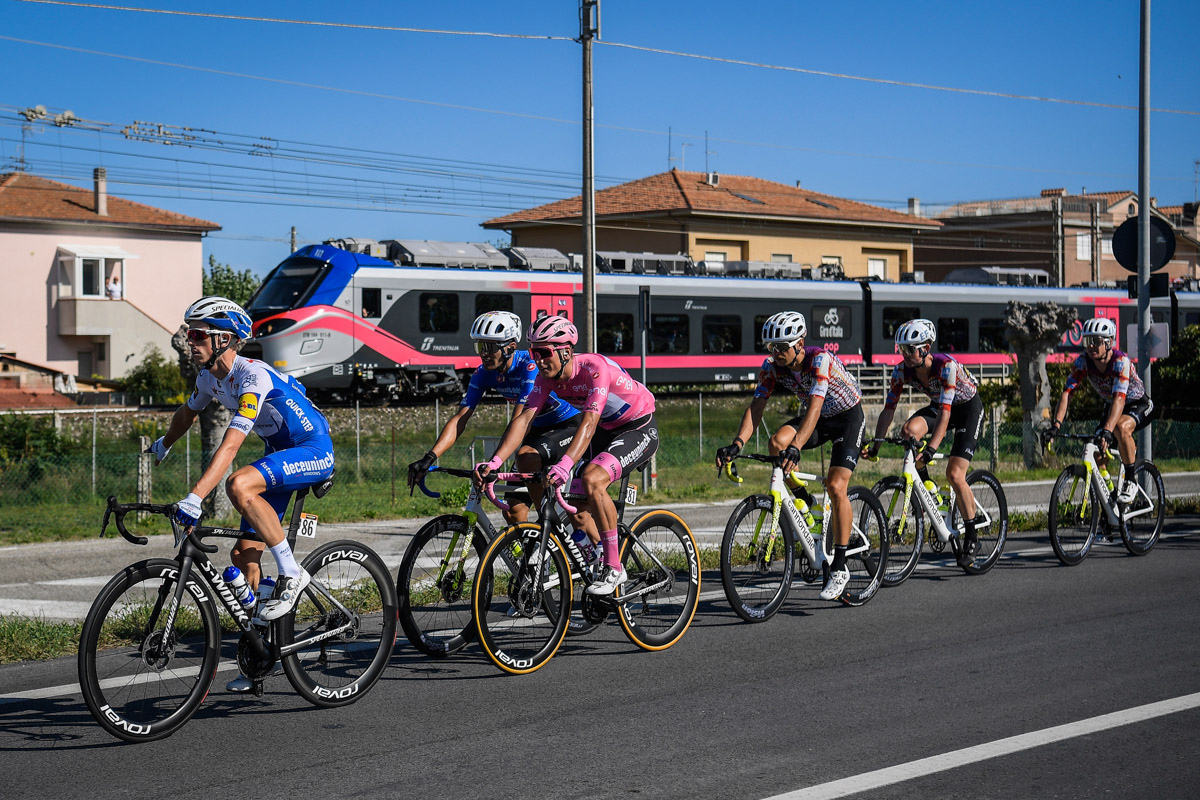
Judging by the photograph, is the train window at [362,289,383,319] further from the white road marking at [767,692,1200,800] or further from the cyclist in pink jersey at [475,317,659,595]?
the white road marking at [767,692,1200,800]

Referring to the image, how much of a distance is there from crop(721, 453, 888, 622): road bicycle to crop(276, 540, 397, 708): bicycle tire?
8.09ft

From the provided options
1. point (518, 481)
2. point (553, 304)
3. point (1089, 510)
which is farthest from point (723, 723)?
point (553, 304)

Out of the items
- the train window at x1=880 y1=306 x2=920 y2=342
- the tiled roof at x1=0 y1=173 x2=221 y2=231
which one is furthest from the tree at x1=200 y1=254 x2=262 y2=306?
the train window at x1=880 y1=306 x2=920 y2=342

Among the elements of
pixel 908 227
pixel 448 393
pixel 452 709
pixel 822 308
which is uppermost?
pixel 908 227

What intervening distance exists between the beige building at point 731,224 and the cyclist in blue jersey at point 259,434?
4451 centimetres

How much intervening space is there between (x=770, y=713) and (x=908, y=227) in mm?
54227

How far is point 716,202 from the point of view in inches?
2090

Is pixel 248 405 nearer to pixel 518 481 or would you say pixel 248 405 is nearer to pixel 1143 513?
pixel 518 481

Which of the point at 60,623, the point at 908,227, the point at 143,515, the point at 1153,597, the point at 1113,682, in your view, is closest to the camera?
the point at 1113,682

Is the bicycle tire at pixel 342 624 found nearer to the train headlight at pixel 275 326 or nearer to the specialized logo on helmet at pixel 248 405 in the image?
the specialized logo on helmet at pixel 248 405

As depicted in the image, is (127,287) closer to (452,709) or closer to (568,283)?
(568,283)

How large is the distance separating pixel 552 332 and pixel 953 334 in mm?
33785

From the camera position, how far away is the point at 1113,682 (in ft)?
21.3

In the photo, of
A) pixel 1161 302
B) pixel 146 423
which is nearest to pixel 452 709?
pixel 146 423
